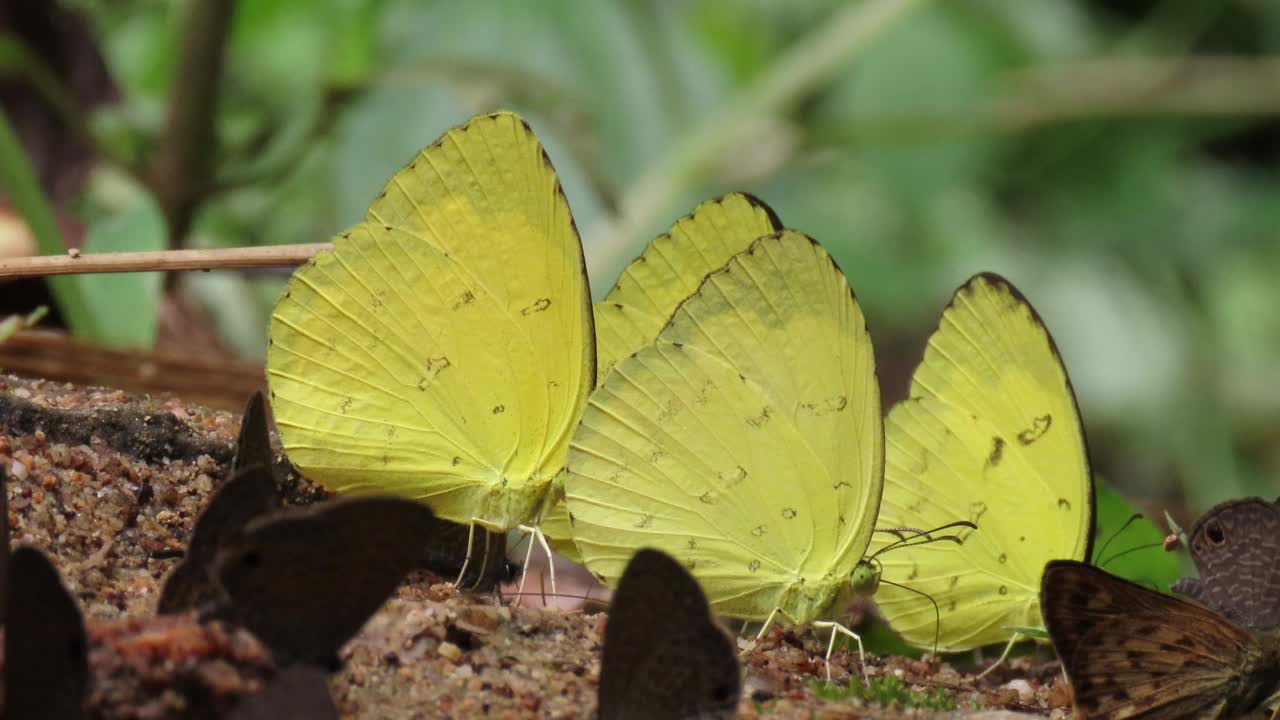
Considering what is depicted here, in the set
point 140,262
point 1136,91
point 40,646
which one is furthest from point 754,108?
point 40,646

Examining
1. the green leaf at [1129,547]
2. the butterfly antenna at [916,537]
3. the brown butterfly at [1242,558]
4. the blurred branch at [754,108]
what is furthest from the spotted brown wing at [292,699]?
the blurred branch at [754,108]

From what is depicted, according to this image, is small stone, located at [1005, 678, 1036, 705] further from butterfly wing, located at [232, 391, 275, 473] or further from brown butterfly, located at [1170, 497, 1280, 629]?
butterfly wing, located at [232, 391, 275, 473]

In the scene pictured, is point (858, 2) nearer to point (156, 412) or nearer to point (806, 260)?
point (806, 260)

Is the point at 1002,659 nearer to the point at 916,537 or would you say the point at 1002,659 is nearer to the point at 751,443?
the point at 916,537

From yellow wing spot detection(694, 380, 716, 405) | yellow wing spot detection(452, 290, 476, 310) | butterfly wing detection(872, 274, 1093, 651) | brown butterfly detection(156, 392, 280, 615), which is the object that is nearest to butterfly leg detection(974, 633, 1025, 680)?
butterfly wing detection(872, 274, 1093, 651)

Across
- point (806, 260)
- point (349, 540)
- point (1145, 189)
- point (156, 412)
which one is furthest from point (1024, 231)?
point (349, 540)
